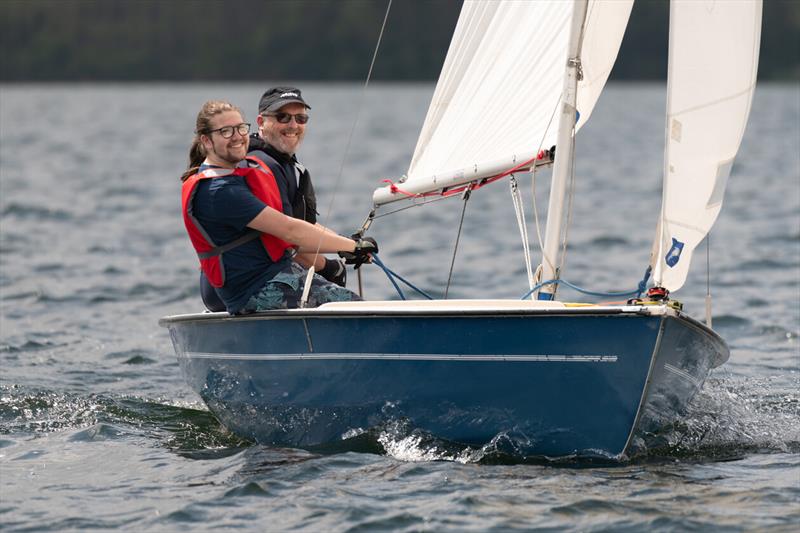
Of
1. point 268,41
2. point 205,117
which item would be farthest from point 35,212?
point 268,41

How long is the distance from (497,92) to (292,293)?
153cm

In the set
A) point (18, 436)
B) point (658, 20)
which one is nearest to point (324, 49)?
point (658, 20)

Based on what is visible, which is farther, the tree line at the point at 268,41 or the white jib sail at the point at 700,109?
the tree line at the point at 268,41

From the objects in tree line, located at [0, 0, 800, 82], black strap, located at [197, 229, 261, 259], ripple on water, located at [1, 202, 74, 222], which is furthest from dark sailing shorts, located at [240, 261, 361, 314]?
tree line, located at [0, 0, 800, 82]

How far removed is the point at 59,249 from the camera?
1519cm

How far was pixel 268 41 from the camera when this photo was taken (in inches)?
3344

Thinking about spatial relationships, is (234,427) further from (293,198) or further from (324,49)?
(324,49)

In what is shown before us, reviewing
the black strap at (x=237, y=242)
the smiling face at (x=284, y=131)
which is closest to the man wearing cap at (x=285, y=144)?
the smiling face at (x=284, y=131)

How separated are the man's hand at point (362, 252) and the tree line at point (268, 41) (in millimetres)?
72063

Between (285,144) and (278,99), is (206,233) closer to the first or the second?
(285,144)

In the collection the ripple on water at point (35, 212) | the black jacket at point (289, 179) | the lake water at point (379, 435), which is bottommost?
the lake water at point (379, 435)

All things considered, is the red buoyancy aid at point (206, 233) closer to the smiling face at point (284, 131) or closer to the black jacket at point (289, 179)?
the black jacket at point (289, 179)

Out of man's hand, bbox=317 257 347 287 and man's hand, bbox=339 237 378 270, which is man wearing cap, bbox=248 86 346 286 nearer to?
man's hand, bbox=339 237 378 270

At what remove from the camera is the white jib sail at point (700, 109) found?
587 cm
